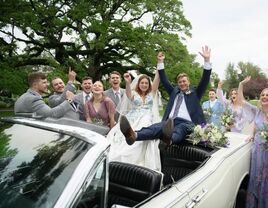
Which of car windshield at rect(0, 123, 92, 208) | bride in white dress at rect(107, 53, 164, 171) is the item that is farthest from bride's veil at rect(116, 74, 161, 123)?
car windshield at rect(0, 123, 92, 208)

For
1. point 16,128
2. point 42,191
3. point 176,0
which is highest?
point 176,0

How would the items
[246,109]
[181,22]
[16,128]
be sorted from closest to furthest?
[16,128]
[246,109]
[181,22]

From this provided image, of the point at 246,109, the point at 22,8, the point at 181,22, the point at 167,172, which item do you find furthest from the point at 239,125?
the point at 181,22

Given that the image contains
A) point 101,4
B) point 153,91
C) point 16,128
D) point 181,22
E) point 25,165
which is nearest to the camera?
point 25,165

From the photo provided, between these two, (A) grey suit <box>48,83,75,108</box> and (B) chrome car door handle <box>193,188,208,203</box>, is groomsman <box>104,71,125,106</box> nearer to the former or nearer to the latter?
(A) grey suit <box>48,83,75,108</box>

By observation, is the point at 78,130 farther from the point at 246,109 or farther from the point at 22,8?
the point at 22,8

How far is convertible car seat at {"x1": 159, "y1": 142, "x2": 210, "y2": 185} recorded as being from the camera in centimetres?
391

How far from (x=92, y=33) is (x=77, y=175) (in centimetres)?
1851

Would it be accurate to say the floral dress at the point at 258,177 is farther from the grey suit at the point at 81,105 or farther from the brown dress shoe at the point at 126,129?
the grey suit at the point at 81,105

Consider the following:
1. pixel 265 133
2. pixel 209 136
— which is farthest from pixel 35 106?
pixel 265 133

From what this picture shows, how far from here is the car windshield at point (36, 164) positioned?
1.98m

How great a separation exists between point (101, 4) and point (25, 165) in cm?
1931

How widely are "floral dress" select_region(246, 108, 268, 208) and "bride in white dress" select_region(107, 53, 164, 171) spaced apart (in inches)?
45.4

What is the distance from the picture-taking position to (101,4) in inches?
811
